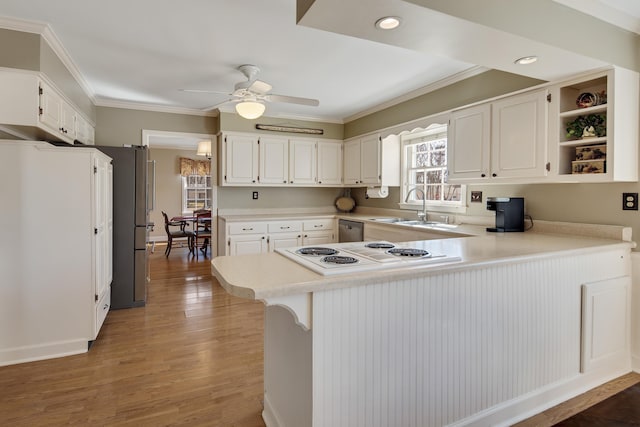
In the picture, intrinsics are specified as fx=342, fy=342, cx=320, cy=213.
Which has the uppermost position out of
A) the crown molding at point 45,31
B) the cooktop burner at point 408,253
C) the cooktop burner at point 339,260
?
the crown molding at point 45,31

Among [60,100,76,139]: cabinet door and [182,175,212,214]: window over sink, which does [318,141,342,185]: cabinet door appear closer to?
[60,100,76,139]: cabinet door

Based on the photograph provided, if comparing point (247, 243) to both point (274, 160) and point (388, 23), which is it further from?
point (388, 23)

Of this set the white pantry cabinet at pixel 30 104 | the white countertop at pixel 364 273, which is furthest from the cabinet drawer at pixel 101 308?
the white countertop at pixel 364 273

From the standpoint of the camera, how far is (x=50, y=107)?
9.13ft

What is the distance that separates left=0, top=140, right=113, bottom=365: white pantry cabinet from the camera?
2.47m

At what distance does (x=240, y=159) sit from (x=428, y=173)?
2.61m

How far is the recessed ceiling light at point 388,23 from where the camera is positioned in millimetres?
1610

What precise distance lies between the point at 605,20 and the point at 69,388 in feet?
13.7

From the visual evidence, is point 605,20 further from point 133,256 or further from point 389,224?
point 133,256

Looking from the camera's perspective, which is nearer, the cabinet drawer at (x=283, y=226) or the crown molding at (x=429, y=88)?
the crown molding at (x=429, y=88)

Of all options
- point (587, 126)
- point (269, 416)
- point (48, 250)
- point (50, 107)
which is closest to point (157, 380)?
point (269, 416)

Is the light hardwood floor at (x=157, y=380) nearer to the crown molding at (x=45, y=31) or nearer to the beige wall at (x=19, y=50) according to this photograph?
the beige wall at (x=19, y=50)

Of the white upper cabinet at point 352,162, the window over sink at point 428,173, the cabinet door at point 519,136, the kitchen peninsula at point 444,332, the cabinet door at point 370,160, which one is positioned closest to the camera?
the kitchen peninsula at point 444,332

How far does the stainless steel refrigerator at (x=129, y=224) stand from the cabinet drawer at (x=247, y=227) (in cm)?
114
